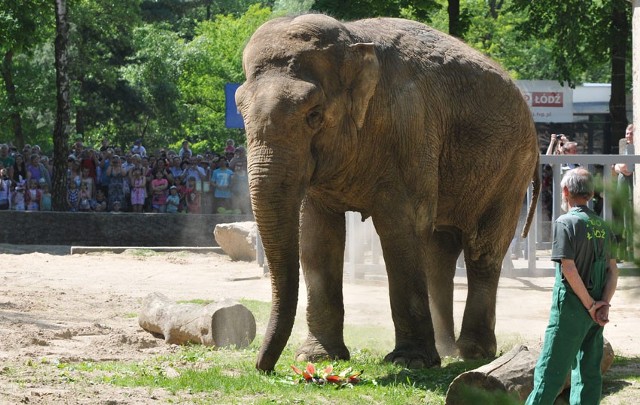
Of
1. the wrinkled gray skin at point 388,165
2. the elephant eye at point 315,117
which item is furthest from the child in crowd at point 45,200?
the elephant eye at point 315,117

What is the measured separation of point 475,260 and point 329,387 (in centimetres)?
270

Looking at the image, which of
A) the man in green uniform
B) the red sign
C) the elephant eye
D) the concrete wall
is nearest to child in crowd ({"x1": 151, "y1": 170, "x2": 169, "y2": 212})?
the concrete wall

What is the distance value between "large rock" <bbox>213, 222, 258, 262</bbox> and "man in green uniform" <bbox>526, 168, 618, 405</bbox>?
12.4m

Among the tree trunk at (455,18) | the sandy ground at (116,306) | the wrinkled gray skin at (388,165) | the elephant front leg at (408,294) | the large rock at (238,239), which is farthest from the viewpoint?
the tree trunk at (455,18)

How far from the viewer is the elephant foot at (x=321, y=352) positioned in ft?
28.0

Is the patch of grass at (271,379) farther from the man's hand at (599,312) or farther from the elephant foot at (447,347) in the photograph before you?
the man's hand at (599,312)

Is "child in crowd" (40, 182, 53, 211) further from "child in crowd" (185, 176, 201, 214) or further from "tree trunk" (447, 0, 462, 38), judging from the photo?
"tree trunk" (447, 0, 462, 38)

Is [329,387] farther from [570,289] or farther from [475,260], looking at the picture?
[475,260]

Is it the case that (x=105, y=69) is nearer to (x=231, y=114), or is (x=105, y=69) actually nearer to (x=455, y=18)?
(x=455, y=18)

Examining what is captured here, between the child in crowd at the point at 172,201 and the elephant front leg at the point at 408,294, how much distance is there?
1644 centimetres

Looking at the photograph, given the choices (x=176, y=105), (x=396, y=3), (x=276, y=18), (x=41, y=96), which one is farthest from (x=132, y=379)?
(x=176, y=105)

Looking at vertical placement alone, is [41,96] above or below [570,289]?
above

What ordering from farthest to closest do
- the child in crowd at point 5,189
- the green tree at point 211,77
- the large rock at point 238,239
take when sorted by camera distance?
the green tree at point 211,77 → the child in crowd at point 5,189 → the large rock at point 238,239

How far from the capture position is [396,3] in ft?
73.7
